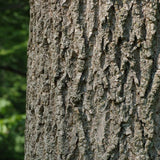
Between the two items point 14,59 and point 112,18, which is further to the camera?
point 14,59

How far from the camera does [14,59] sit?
759cm

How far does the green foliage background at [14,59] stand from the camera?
580cm

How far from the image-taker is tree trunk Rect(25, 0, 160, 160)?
1640 millimetres

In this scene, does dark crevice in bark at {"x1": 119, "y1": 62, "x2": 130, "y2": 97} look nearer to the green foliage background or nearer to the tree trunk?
the tree trunk

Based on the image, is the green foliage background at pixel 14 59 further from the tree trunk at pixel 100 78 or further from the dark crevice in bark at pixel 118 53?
the dark crevice in bark at pixel 118 53

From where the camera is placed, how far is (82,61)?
67.0 inches

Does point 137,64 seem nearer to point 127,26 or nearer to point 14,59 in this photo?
point 127,26

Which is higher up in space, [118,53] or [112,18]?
[112,18]

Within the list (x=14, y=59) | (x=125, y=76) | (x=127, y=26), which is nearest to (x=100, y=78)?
(x=125, y=76)

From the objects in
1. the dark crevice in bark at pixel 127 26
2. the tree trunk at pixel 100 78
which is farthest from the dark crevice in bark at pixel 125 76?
the dark crevice in bark at pixel 127 26

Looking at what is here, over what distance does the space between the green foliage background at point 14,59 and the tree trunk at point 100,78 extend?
114 inches

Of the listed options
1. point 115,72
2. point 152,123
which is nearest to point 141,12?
point 115,72

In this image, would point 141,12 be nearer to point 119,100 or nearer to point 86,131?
point 119,100

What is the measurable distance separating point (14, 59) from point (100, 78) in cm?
614
